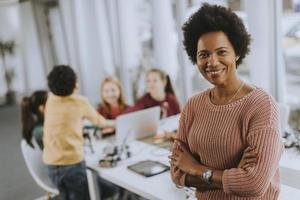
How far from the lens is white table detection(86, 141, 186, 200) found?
1910mm

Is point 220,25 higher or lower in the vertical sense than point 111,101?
higher

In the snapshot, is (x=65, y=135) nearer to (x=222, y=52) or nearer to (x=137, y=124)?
(x=137, y=124)

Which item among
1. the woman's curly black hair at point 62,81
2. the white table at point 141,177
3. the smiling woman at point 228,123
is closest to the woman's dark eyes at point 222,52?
the smiling woman at point 228,123

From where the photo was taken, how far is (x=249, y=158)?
1.18 metres

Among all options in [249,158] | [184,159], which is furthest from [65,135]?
[249,158]

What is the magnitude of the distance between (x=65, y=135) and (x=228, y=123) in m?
1.51

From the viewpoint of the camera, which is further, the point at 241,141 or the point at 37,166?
the point at 37,166

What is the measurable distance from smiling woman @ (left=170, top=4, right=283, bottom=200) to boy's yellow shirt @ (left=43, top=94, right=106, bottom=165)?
1.29 meters

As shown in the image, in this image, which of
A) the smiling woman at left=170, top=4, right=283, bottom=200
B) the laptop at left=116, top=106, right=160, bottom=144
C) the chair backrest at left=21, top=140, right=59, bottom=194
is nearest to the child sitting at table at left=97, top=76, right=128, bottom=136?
the laptop at left=116, top=106, right=160, bottom=144

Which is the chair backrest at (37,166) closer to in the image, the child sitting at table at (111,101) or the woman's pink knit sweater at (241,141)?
the child sitting at table at (111,101)

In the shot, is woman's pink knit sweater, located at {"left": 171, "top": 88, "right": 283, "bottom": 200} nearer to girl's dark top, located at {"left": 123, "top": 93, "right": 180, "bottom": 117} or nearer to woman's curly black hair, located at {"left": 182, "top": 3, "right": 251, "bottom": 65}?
woman's curly black hair, located at {"left": 182, "top": 3, "right": 251, "bottom": 65}

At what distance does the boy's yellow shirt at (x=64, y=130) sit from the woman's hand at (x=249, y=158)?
1.53 metres

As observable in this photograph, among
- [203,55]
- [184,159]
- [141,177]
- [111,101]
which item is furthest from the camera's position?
[111,101]

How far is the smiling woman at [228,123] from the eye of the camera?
1.18 metres
